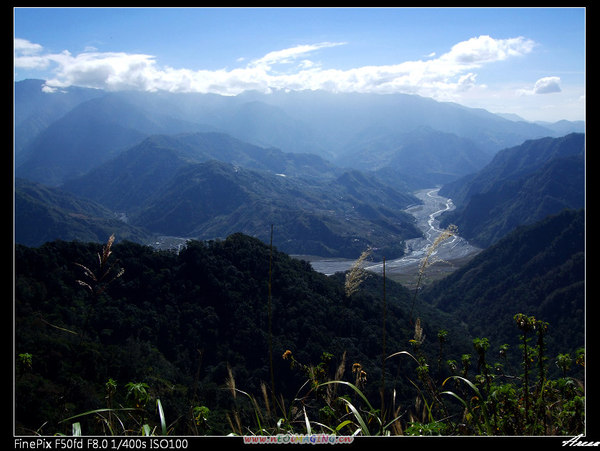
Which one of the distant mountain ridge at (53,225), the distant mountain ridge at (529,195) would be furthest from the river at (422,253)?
the distant mountain ridge at (53,225)

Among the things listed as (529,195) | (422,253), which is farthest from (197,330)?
(529,195)

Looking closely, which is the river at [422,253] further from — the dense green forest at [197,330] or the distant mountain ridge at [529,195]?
the dense green forest at [197,330]
